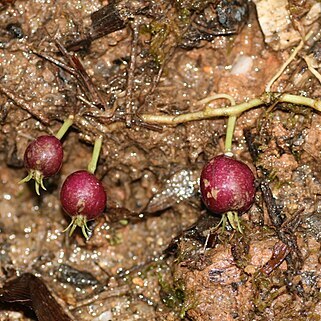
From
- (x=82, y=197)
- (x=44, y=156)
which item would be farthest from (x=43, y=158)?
(x=82, y=197)

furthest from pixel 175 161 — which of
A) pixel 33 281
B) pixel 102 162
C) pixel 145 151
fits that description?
pixel 33 281

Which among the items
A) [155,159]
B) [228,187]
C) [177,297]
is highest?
[228,187]

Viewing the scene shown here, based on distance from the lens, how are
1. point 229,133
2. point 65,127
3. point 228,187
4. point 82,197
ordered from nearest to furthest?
point 228,187 → point 82,197 → point 229,133 → point 65,127

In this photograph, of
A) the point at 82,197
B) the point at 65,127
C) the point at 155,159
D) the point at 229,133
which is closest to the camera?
the point at 82,197

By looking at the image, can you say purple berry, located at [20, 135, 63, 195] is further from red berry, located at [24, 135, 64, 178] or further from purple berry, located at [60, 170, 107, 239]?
purple berry, located at [60, 170, 107, 239]

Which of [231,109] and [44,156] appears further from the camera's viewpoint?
[231,109]

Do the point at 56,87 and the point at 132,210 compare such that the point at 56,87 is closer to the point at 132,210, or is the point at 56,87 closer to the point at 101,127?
the point at 101,127

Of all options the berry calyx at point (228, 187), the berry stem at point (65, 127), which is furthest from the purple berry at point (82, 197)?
the berry calyx at point (228, 187)

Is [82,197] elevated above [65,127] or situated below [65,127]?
below

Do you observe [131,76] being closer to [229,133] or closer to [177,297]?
[229,133]
